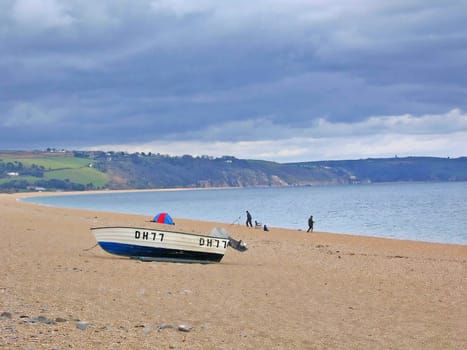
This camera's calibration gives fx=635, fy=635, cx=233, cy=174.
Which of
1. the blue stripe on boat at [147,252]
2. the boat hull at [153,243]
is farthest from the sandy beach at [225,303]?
the boat hull at [153,243]

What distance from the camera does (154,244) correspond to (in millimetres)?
22641

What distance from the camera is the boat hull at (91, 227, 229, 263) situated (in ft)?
74.1

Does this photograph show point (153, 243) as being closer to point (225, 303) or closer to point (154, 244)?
point (154, 244)

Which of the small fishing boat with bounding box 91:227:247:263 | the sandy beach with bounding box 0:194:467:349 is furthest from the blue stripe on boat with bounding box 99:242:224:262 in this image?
the sandy beach with bounding box 0:194:467:349

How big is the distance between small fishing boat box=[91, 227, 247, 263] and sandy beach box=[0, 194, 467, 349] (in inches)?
22.9

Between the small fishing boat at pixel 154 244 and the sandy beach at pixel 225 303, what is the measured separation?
22.9 inches

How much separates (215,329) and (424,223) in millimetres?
54295

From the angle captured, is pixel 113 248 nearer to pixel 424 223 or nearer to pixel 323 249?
pixel 323 249

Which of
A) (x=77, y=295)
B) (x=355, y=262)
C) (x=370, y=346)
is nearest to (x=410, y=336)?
(x=370, y=346)

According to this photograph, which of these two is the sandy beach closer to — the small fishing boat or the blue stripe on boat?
the blue stripe on boat

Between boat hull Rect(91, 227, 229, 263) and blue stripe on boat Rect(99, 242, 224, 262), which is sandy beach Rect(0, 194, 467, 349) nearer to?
blue stripe on boat Rect(99, 242, 224, 262)

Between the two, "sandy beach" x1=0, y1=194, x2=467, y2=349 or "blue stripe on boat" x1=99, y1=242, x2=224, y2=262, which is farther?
"blue stripe on boat" x1=99, y1=242, x2=224, y2=262

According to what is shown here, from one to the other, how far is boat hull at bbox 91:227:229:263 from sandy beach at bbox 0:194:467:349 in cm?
58

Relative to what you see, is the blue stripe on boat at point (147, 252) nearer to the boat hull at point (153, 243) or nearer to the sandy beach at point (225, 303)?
the boat hull at point (153, 243)
